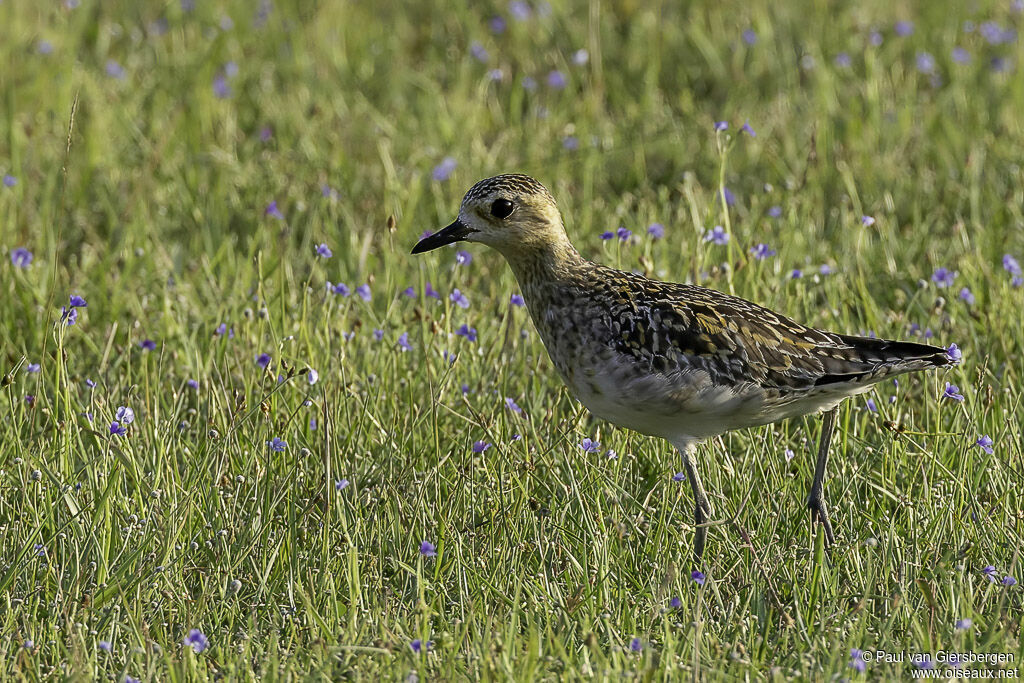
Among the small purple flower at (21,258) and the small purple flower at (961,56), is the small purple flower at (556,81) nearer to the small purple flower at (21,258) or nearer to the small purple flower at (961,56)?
the small purple flower at (961,56)

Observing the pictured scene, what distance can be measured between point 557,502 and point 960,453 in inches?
59.0

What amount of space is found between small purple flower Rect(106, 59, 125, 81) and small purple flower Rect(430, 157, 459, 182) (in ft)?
8.38

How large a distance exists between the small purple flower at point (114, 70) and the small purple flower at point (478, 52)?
2.37m

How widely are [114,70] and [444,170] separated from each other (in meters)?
2.76

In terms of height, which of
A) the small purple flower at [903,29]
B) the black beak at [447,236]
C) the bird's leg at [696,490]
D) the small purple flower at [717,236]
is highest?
the small purple flower at [903,29]

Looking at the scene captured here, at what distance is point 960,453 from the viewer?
16.9 feet

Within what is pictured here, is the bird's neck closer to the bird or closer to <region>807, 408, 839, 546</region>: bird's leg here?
the bird

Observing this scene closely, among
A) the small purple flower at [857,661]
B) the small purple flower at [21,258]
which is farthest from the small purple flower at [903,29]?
the small purple flower at [857,661]

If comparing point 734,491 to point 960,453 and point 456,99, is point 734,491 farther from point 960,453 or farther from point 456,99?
point 456,99

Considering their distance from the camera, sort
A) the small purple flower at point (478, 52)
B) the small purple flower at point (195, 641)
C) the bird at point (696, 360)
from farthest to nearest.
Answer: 1. the small purple flower at point (478, 52)
2. the bird at point (696, 360)
3. the small purple flower at point (195, 641)

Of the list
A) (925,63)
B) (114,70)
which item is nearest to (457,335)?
(114,70)

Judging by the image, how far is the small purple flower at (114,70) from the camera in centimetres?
934

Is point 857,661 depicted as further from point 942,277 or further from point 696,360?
point 942,277

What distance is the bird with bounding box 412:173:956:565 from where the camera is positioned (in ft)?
16.0
